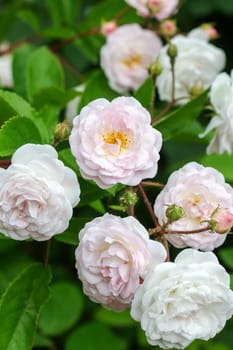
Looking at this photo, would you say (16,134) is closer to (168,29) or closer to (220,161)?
(220,161)

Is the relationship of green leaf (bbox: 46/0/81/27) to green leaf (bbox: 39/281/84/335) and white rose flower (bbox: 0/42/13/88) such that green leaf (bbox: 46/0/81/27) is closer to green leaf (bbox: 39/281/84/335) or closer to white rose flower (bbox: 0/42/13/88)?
white rose flower (bbox: 0/42/13/88)

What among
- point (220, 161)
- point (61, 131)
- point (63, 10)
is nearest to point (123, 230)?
point (61, 131)

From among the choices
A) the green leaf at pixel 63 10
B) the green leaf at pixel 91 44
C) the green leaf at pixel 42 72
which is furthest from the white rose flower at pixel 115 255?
the green leaf at pixel 63 10

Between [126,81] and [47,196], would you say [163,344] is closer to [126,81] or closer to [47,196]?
[47,196]

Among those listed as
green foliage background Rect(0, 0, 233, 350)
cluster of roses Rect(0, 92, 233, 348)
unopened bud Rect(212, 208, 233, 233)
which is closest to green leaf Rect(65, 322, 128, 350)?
green foliage background Rect(0, 0, 233, 350)

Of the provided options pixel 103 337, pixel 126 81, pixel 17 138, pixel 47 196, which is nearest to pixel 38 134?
pixel 17 138

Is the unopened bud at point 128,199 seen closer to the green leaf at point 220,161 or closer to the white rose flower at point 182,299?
the white rose flower at point 182,299

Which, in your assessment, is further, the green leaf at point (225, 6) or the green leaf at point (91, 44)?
the green leaf at point (225, 6)
